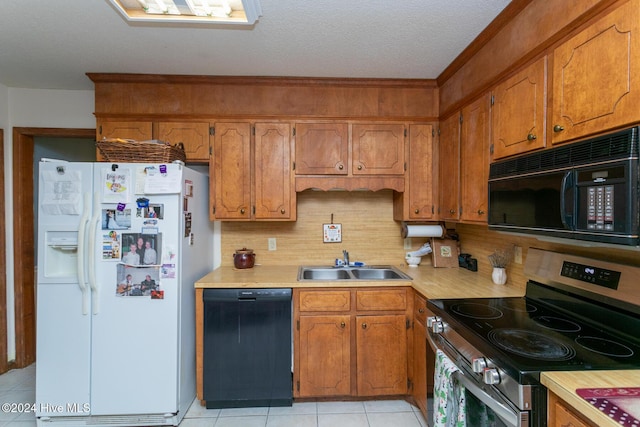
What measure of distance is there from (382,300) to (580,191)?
135 centimetres

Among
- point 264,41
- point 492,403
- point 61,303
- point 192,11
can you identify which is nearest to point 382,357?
point 492,403

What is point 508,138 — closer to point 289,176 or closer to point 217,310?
point 289,176

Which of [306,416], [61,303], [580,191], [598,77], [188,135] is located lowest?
[306,416]

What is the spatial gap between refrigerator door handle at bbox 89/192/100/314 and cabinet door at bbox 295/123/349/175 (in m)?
1.37

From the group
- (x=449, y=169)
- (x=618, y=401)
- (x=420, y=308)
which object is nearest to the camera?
(x=618, y=401)

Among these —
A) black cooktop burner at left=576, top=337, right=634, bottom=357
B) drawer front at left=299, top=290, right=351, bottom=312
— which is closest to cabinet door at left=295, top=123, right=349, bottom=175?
drawer front at left=299, top=290, right=351, bottom=312

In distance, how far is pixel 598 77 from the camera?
1.06 metres

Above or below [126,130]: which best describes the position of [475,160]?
below

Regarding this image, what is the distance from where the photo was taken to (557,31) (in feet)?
4.15

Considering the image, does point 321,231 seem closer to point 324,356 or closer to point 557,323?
point 324,356

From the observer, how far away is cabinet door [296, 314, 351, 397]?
2.07 m

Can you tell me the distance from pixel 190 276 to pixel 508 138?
7.17 ft

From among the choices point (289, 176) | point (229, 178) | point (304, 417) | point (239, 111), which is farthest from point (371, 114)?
point (304, 417)

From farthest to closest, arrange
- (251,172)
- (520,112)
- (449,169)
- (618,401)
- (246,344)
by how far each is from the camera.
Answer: (251,172) < (449,169) < (246,344) < (520,112) < (618,401)
